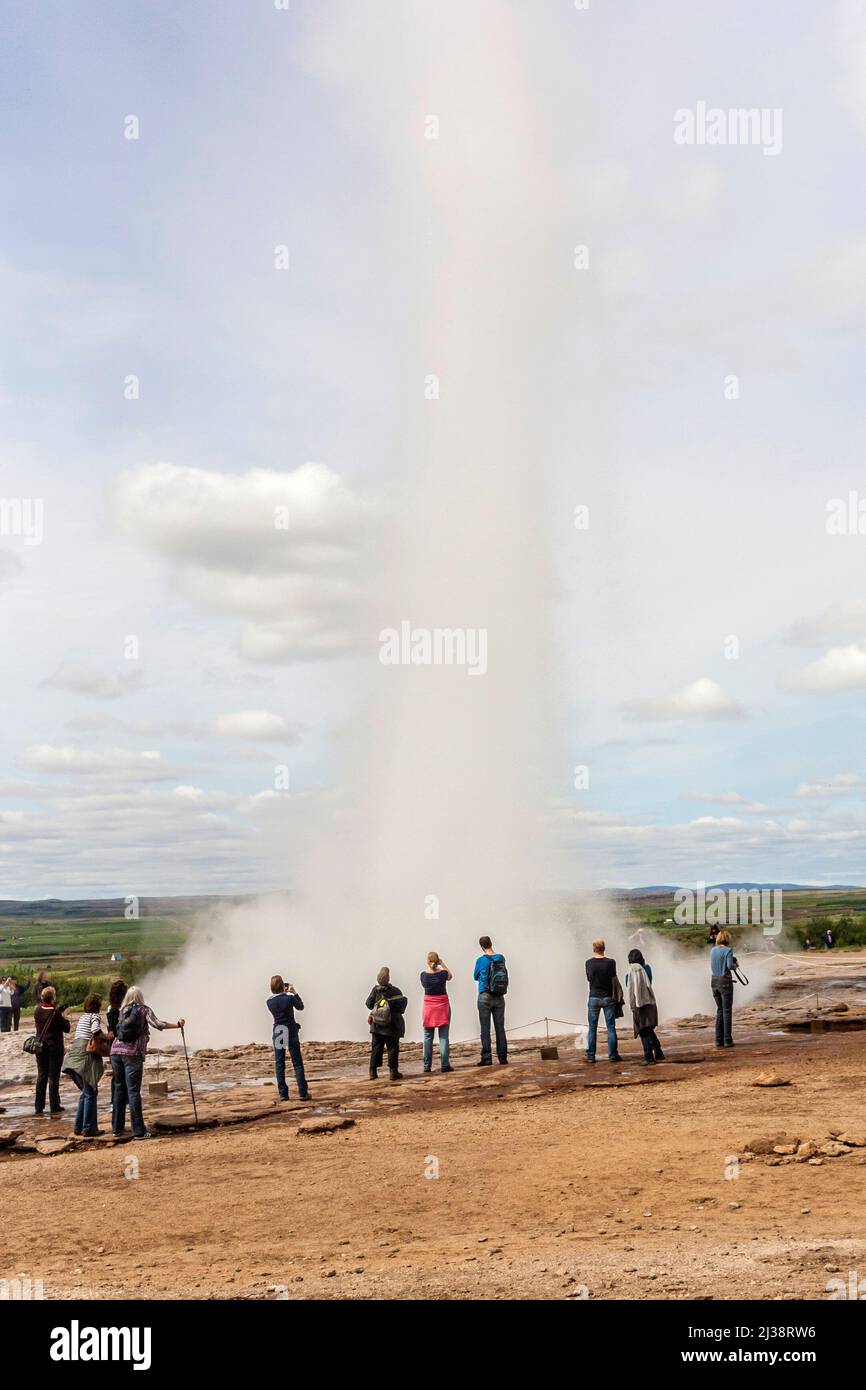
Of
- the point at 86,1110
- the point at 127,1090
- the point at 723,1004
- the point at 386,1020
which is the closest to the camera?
the point at 127,1090

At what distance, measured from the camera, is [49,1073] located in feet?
52.9

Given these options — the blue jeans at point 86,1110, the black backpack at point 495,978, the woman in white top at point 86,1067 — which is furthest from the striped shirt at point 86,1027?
the black backpack at point 495,978

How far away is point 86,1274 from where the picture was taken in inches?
333

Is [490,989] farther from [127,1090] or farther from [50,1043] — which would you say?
[50,1043]

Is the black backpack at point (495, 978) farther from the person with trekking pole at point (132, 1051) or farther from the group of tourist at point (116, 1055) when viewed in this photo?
the person with trekking pole at point (132, 1051)

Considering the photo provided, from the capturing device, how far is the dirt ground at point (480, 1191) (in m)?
7.64

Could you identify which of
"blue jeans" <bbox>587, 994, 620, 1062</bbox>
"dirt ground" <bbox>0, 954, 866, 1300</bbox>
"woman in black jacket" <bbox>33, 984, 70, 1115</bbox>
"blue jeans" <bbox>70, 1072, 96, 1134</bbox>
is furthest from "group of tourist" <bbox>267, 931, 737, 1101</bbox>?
"woman in black jacket" <bbox>33, 984, 70, 1115</bbox>

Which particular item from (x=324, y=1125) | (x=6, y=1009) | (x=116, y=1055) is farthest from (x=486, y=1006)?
(x=6, y=1009)

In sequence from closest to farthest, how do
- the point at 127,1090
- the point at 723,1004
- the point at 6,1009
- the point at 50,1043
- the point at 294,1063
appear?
1. the point at 127,1090
2. the point at 294,1063
3. the point at 50,1043
4. the point at 723,1004
5. the point at 6,1009

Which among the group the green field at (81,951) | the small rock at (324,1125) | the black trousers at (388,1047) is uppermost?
A: the black trousers at (388,1047)

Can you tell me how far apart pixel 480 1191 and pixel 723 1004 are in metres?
8.29
